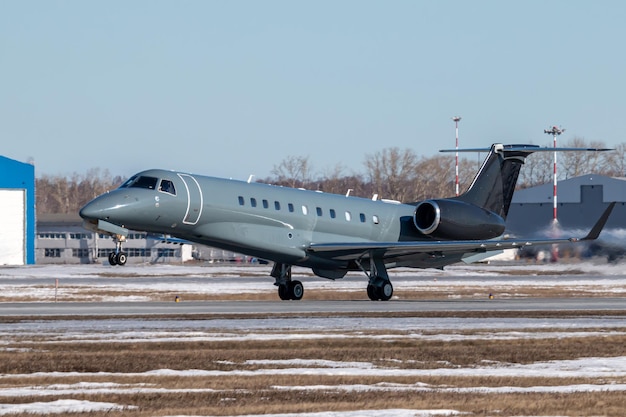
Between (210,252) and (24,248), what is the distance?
23379mm

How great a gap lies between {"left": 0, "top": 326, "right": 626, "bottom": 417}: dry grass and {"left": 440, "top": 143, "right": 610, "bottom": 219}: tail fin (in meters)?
21.5

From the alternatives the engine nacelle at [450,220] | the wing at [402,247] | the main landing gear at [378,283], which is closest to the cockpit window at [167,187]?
the wing at [402,247]

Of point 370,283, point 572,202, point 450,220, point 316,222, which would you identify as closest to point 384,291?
point 370,283

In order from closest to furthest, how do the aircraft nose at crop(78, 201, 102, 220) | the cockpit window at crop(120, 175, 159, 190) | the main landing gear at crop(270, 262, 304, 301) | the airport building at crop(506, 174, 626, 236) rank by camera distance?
the aircraft nose at crop(78, 201, 102, 220)
the cockpit window at crop(120, 175, 159, 190)
the main landing gear at crop(270, 262, 304, 301)
the airport building at crop(506, 174, 626, 236)

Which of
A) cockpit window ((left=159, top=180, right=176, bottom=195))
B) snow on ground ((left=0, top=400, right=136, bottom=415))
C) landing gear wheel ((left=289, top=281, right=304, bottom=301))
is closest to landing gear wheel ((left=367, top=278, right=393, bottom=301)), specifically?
landing gear wheel ((left=289, top=281, right=304, bottom=301))

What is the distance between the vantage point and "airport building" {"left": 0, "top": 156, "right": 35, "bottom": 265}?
101938 millimetres

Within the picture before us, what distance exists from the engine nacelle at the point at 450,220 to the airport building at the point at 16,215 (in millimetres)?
63975

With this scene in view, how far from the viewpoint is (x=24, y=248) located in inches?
4043

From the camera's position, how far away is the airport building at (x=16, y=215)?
101938 mm

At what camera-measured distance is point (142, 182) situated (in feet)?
127

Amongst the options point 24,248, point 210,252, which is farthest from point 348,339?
point 210,252

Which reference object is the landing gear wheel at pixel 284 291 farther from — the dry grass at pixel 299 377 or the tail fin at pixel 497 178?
the dry grass at pixel 299 377

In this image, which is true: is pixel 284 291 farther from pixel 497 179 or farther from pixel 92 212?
pixel 497 179

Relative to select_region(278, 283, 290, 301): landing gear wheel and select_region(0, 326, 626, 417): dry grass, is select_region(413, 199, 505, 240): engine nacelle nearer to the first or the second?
select_region(278, 283, 290, 301): landing gear wheel
